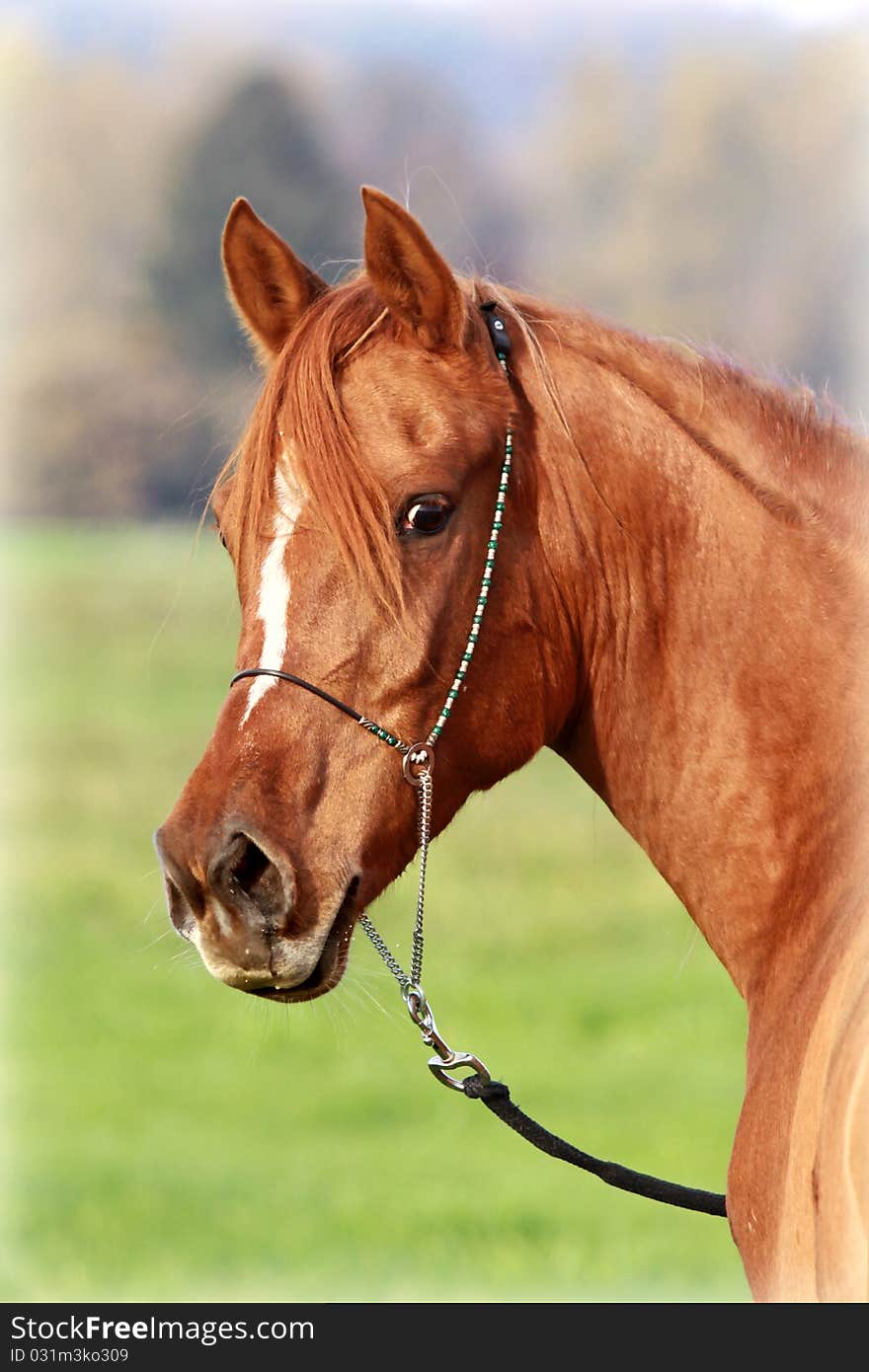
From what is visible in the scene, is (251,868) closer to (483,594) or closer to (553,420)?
(483,594)

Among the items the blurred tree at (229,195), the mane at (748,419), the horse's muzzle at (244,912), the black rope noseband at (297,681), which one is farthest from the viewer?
the blurred tree at (229,195)

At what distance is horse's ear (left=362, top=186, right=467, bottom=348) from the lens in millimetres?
2996

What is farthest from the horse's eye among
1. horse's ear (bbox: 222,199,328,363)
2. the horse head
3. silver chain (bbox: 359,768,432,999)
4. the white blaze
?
horse's ear (bbox: 222,199,328,363)

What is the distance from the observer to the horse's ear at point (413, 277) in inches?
→ 118

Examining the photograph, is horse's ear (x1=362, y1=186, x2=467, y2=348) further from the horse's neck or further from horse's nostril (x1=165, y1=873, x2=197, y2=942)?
horse's nostril (x1=165, y1=873, x2=197, y2=942)

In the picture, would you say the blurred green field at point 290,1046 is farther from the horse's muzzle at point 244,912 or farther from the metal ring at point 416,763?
the metal ring at point 416,763

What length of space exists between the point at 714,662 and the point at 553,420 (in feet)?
2.09

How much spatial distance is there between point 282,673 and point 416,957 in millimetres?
733

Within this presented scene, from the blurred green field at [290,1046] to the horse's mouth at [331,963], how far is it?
16 cm

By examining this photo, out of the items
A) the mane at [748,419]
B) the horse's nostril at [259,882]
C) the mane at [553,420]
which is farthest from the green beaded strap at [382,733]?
the mane at [748,419]

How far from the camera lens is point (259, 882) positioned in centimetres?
278

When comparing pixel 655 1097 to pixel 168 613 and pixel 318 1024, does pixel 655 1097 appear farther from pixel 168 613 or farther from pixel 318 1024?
pixel 168 613

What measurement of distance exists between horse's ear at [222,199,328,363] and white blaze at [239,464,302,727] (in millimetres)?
575

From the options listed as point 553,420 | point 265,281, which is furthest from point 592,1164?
point 265,281
